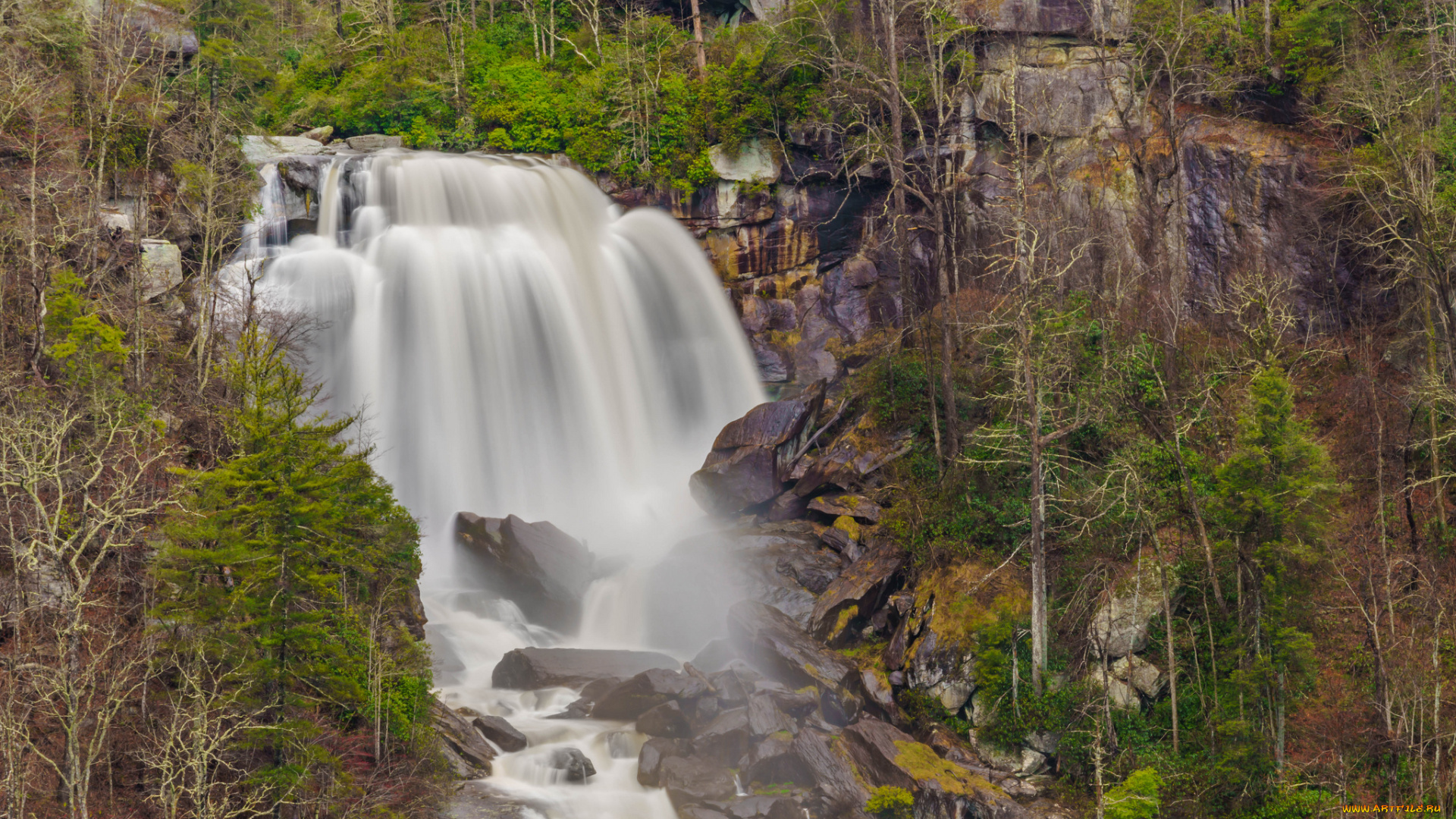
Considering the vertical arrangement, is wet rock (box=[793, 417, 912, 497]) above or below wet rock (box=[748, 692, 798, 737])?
above

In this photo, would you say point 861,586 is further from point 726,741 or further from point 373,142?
point 373,142

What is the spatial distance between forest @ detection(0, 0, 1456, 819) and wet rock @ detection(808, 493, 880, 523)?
0.83m

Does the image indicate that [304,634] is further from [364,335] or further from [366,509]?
[364,335]

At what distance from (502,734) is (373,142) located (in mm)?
29258

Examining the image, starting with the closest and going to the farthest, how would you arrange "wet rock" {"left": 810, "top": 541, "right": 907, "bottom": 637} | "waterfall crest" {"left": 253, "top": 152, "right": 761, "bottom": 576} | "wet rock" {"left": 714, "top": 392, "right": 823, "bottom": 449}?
"wet rock" {"left": 810, "top": 541, "right": 907, "bottom": 637}, "wet rock" {"left": 714, "top": 392, "right": 823, "bottom": 449}, "waterfall crest" {"left": 253, "top": 152, "right": 761, "bottom": 576}

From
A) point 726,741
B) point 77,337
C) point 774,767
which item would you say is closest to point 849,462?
point 726,741

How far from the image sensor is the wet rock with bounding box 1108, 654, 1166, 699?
20.4m

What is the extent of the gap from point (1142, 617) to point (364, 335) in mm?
23249

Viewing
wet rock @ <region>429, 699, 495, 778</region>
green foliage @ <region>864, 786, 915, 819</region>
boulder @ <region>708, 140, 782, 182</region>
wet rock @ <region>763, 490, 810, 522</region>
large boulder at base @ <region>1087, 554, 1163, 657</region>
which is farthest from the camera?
boulder @ <region>708, 140, 782, 182</region>

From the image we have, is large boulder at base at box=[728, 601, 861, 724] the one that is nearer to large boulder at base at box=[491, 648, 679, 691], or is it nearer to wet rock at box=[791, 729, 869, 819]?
wet rock at box=[791, 729, 869, 819]

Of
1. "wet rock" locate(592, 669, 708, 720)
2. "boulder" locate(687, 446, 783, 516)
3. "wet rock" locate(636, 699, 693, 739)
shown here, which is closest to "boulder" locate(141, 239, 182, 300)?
"boulder" locate(687, 446, 783, 516)

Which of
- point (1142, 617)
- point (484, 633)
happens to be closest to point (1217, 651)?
point (1142, 617)

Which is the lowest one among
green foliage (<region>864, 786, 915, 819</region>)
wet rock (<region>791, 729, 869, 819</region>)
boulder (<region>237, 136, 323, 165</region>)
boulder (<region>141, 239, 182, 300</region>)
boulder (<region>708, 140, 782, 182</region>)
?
green foliage (<region>864, 786, 915, 819</region>)

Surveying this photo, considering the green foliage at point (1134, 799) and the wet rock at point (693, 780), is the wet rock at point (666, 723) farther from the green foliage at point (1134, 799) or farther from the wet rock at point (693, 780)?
the green foliage at point (1134, 799)
